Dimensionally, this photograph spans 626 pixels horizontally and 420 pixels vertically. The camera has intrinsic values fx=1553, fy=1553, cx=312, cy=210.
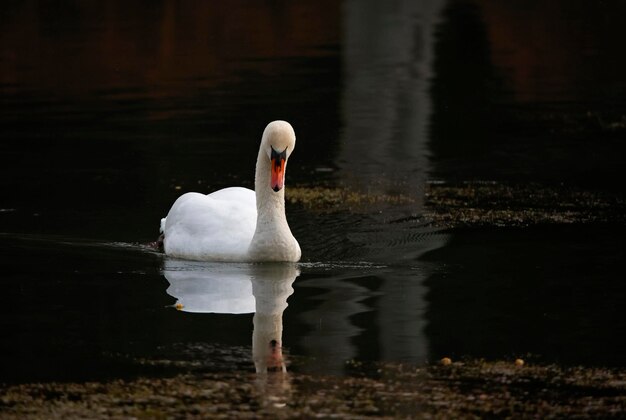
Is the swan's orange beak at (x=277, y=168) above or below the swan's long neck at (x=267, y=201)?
above

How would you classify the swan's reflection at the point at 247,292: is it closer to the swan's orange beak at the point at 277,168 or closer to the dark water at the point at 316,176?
the dark water at the point at 316,176

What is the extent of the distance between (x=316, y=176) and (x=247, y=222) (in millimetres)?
3885

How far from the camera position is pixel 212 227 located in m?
12.1

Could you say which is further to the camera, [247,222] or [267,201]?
[247,222]

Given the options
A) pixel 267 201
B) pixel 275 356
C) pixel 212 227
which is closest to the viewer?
pixel 275 356

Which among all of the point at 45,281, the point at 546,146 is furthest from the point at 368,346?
the point at 546,146

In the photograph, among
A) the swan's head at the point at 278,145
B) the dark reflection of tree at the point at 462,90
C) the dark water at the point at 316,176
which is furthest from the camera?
the dark reflection of tree at the point at 462,90

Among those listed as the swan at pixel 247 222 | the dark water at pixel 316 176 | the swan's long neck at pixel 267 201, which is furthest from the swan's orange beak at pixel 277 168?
the dark water at pixel 316 176

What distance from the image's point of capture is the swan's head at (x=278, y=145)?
11492 mm

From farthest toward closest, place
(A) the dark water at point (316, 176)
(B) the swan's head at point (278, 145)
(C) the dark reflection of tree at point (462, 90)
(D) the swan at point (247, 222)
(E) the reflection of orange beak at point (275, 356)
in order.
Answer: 1. (C) the dark reflection of tree at point (462, 90)
2. (D) the swan at point (247, 222)
3. (B) the swan's head at point (278, 145)
4. (A) the dark water at point (316, 176)
5. (E) the reflection of orange beak at point (275, 356)

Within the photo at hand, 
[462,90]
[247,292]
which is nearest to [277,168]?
[247,292]

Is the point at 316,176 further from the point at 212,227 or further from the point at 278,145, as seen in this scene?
the point at 278,145

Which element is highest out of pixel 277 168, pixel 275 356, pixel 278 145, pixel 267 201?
pixel 278 145

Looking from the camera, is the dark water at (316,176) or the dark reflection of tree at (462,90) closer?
the dark water at (316,176)
